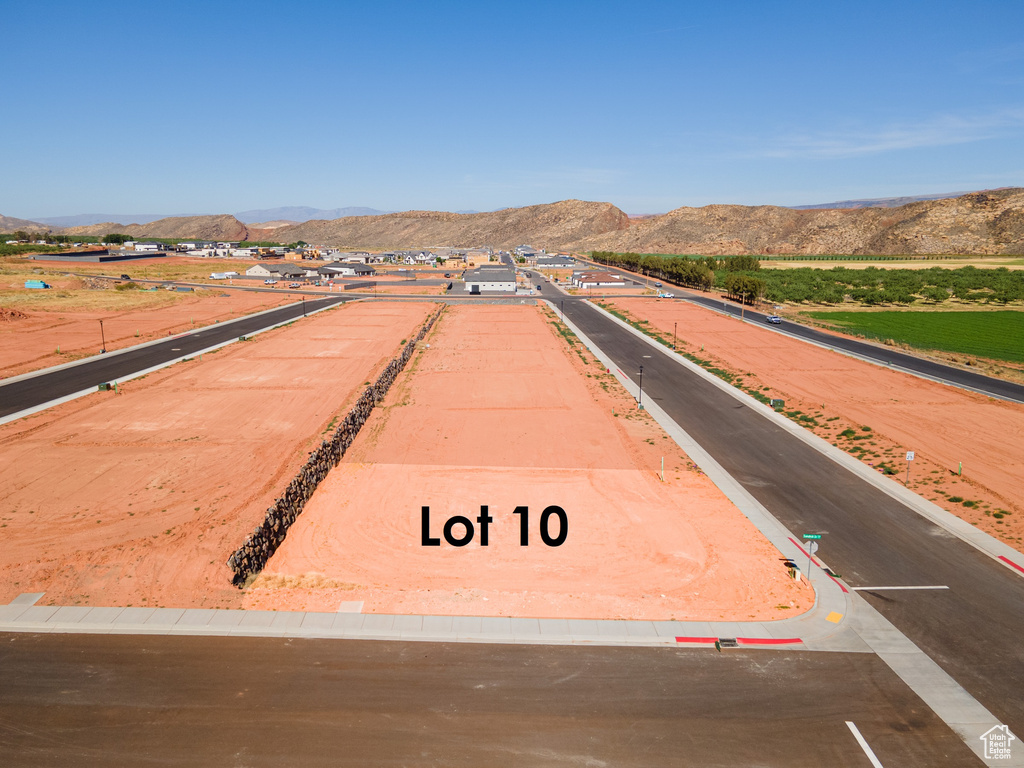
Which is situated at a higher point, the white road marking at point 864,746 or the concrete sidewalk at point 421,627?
the white road marking at point 864,746

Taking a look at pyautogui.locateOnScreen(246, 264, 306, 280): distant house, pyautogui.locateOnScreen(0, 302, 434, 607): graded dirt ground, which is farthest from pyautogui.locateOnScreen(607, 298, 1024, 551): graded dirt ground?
pyautogui.locateOnScreen(246, 264, 306, 280): distant house

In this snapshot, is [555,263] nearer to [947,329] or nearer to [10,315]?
[947,329]

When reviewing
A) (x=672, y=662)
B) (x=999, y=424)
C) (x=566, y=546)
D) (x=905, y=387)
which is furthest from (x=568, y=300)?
(x=672, y=662)

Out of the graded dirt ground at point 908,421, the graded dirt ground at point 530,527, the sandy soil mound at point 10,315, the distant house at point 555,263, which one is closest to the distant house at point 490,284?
the graded dirt ground at point 908,421

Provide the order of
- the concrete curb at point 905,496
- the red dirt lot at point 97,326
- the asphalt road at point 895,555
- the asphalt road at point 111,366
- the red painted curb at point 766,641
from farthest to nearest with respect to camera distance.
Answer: the red dirt lot at point 97,326, the asphalt road at point 111,366, the concrete curb at point 905,496, the red painted curb at point 766,641, the asphalt road at point 895,555

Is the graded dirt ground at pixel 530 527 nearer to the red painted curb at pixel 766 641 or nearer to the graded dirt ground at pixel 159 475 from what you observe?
the red painted curb at pixel 766 641

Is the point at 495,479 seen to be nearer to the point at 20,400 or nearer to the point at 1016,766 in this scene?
the point at 1016,766

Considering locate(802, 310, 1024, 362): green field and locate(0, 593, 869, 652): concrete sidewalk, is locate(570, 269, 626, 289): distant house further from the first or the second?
locate(0, 593, 869, 652): concrete sidewalk
